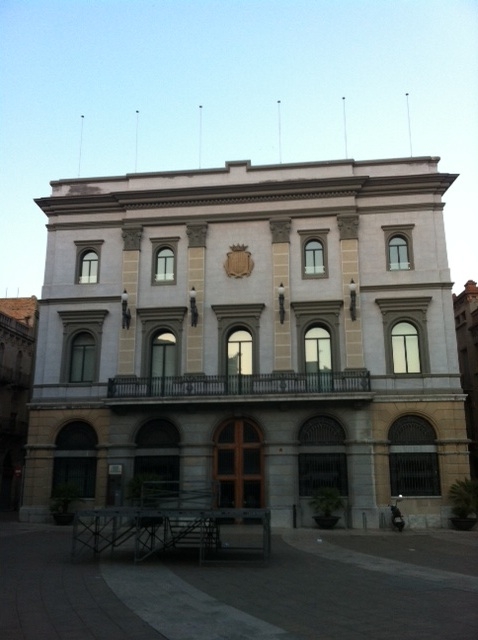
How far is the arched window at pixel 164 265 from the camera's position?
102 feet

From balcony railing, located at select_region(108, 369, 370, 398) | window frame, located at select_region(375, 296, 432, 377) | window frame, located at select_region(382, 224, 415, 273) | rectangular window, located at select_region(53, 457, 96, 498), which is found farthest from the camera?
window frame, located at select_region(382, 224, 415, 273)

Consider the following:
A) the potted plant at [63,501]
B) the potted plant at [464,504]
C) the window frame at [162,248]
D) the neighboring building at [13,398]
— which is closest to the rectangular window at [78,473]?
the potted plant at [63,501]

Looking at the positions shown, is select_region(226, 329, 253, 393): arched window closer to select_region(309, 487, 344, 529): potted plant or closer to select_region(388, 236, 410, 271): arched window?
select_region(309, 487, 344, 529): potted plant

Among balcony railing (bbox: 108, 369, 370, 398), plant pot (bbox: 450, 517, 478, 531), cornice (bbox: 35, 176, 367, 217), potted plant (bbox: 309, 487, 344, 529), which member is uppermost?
cornice (bbox: 35, 176, 367, 217)

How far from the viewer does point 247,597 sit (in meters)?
11.5

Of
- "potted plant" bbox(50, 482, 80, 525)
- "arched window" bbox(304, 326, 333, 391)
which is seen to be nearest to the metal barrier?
"potted plant" bbox(50, 482, 80, 525)

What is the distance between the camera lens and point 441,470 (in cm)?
2700

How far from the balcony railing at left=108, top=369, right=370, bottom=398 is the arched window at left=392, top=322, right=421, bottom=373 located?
73.1 inches

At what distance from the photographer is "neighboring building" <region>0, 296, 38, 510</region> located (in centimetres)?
4309

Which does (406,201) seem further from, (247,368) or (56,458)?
(56,458)

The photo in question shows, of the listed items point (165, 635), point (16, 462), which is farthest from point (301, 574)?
point (16, 462)

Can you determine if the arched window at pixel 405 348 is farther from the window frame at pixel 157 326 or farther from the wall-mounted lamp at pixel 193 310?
the window frame at pixel 157 326

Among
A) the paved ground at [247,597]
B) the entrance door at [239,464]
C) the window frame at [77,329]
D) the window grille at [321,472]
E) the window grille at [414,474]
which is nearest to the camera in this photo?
the paved ground at [247,597]

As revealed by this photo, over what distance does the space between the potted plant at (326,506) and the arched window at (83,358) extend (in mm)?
12311
